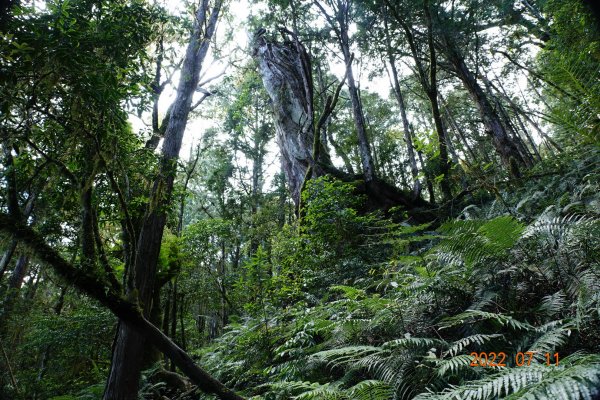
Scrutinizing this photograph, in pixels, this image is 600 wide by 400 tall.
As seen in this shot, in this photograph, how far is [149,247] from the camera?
19.3 ft

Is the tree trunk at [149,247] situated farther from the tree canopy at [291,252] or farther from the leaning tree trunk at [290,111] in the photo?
the leaning tree trunk at [290,111]

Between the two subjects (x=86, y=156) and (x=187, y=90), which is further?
(x=187, y=90)

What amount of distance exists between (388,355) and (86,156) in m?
3.54

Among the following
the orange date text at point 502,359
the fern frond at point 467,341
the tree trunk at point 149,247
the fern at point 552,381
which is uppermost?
the tree trunk at point 149,247

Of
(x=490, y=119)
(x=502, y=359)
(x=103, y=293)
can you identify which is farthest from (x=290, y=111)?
(x=502, y=359)

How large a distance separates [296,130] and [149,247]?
587 centimetres

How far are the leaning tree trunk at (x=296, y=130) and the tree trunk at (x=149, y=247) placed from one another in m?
2.81

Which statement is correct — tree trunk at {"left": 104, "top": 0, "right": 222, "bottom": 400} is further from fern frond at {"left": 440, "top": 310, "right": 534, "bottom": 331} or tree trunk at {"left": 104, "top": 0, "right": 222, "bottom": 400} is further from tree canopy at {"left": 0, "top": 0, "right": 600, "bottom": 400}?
fern frond at {"left": 440, "top": 310, "right": 534, "bottom": 331}

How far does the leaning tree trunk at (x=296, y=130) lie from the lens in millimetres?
8562

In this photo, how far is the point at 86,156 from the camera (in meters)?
3.48

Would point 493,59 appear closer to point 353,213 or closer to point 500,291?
point 353,213

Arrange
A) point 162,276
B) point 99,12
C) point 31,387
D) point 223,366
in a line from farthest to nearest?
point 162,276
point 31,387
point 223,366
point 99,12

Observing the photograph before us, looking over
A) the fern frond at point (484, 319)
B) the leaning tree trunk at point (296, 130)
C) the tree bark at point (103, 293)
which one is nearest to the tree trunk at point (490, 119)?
the leaning tree trunk at point (296, 130)

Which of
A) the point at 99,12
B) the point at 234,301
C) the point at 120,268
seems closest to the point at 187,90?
the point at 99,12
